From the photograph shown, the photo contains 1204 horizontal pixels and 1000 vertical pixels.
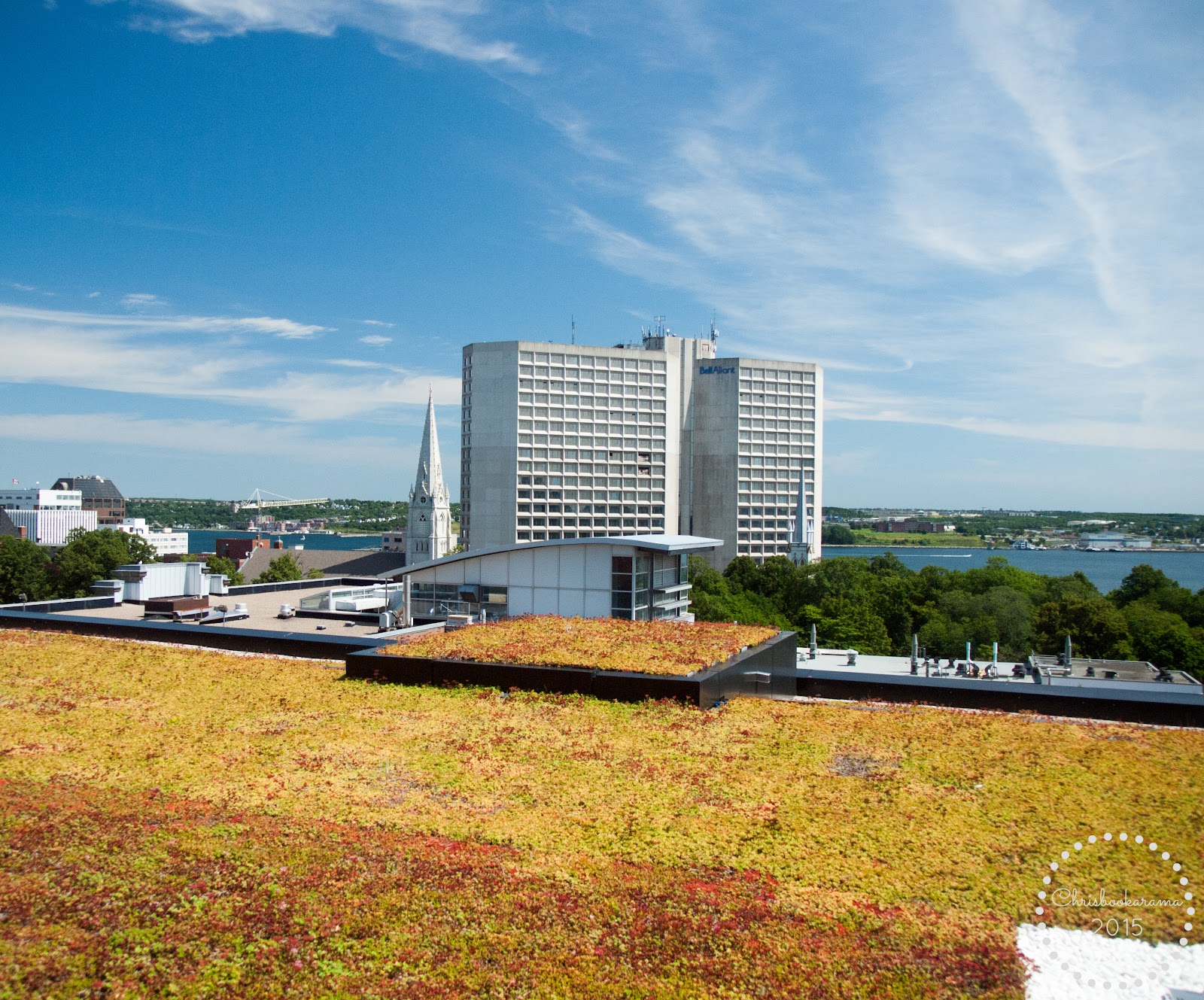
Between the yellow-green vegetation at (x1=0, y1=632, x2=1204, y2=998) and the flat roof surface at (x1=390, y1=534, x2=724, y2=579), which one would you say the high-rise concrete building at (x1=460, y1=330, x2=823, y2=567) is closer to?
the flat roof surface at (x1=390, y1=534, x2=724, y2=579)

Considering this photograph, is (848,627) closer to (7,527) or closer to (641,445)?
(641,445)

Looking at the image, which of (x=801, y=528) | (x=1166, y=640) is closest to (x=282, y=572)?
(x=801, y=528)

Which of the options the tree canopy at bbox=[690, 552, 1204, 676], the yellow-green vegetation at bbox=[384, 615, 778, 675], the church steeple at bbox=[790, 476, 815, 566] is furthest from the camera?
the church steeple at bbox=[790, 476, 815, 566]

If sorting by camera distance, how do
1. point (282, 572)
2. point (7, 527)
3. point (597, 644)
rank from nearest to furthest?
1. point (597, 644)
2. point (282, 572)
3. point (7, 527)

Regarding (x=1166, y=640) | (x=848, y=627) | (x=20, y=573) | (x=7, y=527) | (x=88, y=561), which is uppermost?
(x=7, y=527)

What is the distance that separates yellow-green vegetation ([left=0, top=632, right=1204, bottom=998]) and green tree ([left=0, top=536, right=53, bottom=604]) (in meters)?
83.4

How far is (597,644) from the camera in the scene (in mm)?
17109

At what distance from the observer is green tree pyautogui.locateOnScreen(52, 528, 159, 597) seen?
279ft

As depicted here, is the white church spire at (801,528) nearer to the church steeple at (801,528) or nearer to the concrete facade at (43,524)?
the church steeple at (801,528)

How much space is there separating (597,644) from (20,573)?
88493mm

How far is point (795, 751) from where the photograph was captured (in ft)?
38.4

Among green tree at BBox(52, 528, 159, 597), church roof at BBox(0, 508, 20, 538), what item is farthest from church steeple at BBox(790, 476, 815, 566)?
church roof at BBox(0, 508, 20, 538)

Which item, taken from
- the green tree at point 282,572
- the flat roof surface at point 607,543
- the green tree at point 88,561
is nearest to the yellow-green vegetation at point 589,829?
the flat roof surface at point 607,543

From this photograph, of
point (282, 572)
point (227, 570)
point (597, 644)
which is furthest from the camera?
point (227, 570)
